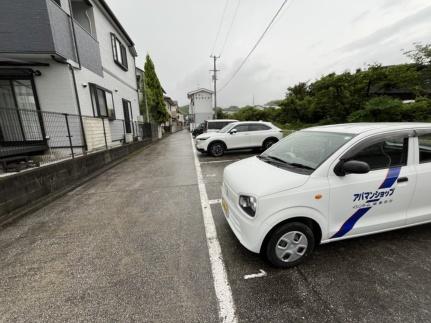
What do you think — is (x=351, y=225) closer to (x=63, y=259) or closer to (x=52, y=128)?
(x=63, y=259)

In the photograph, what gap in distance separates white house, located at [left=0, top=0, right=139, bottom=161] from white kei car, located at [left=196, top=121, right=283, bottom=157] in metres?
4.35

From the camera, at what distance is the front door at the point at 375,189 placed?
84.9 inches

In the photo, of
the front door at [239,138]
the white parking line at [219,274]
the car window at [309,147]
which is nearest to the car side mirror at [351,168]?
the car window at [309,147]

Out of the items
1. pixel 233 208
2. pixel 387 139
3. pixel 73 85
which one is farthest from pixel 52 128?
pixel 387 139

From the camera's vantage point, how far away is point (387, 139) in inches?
92.4

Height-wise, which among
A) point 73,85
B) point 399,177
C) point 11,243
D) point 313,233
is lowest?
point 11,243

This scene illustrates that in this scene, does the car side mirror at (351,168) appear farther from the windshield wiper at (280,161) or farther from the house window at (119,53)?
the house window at (119,53)

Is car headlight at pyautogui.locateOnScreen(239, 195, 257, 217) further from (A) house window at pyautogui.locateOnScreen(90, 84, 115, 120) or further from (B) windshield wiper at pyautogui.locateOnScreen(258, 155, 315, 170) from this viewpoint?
(A) house window at pyautogui.locateOnScreen(90, 84, 115, 120)

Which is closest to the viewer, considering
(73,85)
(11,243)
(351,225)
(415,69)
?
(351,225)

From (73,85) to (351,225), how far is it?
856cm

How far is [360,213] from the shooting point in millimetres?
2242

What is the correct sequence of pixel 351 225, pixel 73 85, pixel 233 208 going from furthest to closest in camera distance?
pixel 73 85
pixel 233 208
pixel 351 225

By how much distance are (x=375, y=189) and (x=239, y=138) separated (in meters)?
6.86

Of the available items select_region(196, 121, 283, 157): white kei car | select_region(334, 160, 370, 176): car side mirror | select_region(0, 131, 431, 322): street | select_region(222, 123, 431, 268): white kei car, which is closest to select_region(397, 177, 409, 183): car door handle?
select_region(222, 123, 431, 268): white kei car
